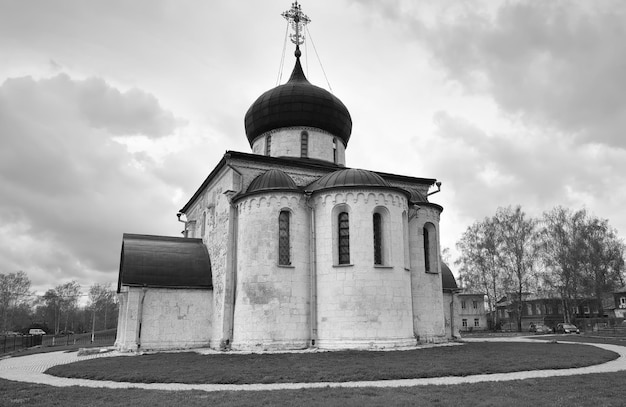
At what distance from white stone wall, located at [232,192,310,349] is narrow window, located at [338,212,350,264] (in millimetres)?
1472

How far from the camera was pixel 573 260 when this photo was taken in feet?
133

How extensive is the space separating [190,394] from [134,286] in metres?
12.5

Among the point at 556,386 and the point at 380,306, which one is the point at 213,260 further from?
the point at 556,386

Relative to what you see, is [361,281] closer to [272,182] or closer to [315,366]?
[272,182]

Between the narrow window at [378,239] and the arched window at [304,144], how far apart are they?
22.1ft

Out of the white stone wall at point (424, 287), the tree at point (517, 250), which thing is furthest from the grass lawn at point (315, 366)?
the tree at point (517, 250)

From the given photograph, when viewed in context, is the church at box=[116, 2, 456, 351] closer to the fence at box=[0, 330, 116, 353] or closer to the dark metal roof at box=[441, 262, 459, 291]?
the dark metal roof at box=[441, 262, 459, 291]

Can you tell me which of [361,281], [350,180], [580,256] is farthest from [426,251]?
[580,256]

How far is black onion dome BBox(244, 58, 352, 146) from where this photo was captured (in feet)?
85.4

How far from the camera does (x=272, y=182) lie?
70.1 feet

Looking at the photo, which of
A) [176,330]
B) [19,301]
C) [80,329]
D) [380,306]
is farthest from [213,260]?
[80,329]

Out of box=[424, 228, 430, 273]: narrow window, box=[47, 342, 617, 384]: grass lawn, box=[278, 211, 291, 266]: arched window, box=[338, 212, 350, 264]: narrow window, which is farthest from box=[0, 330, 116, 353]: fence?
box=[424, 228, 430, 273]: narrow window

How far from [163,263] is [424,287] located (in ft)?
39.5

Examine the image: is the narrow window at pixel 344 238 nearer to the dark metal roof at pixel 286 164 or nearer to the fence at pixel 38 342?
the dark metal roof at pixel 286 164
